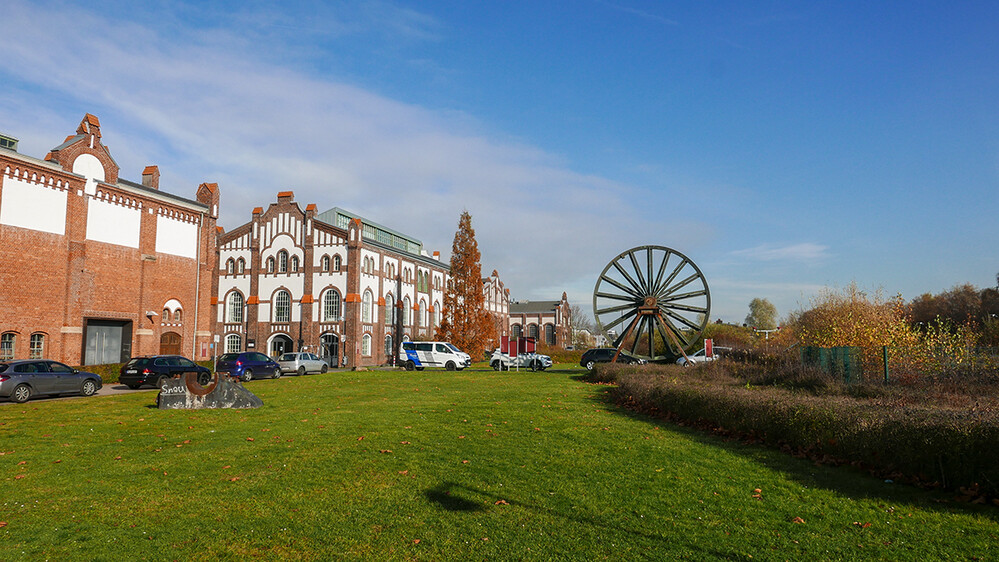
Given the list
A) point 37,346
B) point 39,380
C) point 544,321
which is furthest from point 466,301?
point 544,321

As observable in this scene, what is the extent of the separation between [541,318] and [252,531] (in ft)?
292

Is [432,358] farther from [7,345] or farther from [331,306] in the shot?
[7,345]

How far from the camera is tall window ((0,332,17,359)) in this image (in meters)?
29.5

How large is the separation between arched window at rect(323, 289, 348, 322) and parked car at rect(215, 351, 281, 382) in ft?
53.7

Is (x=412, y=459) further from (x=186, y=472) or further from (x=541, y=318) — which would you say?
(x=541, y=318)

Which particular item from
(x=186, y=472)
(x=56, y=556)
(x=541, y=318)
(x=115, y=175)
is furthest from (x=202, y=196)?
(x=541, y=318)

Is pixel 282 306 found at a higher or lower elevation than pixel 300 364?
higher

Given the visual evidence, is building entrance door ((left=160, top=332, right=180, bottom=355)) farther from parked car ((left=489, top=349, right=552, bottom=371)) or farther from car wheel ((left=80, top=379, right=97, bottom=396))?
parked car ((left=489, top=349, right=552, bottom=371))

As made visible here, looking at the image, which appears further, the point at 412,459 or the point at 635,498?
the point at 412,459

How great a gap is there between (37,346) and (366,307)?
22891mm

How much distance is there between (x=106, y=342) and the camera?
35219 mm

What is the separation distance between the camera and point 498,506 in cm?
676

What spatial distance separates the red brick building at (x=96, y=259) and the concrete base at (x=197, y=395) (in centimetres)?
2060

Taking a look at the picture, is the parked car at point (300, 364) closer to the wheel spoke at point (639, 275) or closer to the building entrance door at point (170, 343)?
the building entrance door at point (170, 343)
